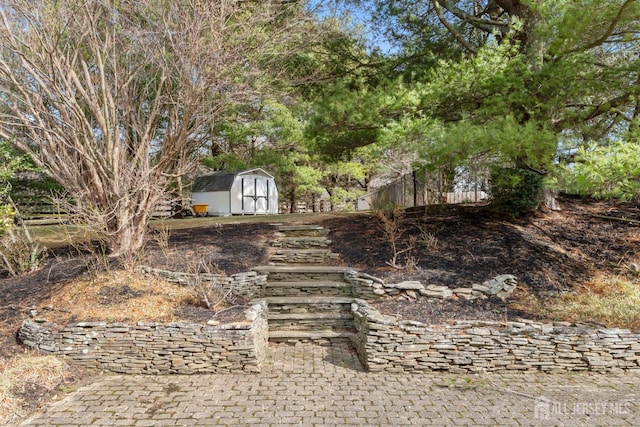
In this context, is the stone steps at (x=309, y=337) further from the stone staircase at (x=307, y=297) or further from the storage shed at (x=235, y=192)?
the storage shed at (x=235, y=192)

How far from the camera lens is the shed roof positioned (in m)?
14.5

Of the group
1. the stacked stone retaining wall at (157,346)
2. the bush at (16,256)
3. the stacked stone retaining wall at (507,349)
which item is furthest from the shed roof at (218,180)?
the stacked stone retaining wall at (507,349)

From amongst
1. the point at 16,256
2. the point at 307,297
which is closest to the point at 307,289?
the point at 307,297

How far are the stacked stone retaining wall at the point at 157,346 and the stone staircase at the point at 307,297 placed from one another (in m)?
0.84

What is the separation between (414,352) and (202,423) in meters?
2.20

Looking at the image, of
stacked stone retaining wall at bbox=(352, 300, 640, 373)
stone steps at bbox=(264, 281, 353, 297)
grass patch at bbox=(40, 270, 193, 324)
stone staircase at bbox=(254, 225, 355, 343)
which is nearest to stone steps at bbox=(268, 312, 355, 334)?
stone staircase at bbox=(254, 225, 355, 343)

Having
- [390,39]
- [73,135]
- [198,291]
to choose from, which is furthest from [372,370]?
[390,39]

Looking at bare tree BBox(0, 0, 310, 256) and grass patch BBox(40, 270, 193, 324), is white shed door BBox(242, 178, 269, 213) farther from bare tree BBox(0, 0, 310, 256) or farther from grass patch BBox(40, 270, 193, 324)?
grass patch BBox(40, 270, 193, 324)

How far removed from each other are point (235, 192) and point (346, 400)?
38.9ft

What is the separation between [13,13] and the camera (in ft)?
16.8

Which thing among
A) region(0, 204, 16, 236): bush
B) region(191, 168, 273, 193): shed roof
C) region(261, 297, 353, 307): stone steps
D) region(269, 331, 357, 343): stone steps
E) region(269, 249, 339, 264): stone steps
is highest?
region(191, 168, 273, 193): shed roof

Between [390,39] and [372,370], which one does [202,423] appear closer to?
[372,370]

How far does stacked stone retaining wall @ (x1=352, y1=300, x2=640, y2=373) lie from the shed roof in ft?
37.1

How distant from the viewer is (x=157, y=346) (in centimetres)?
398
